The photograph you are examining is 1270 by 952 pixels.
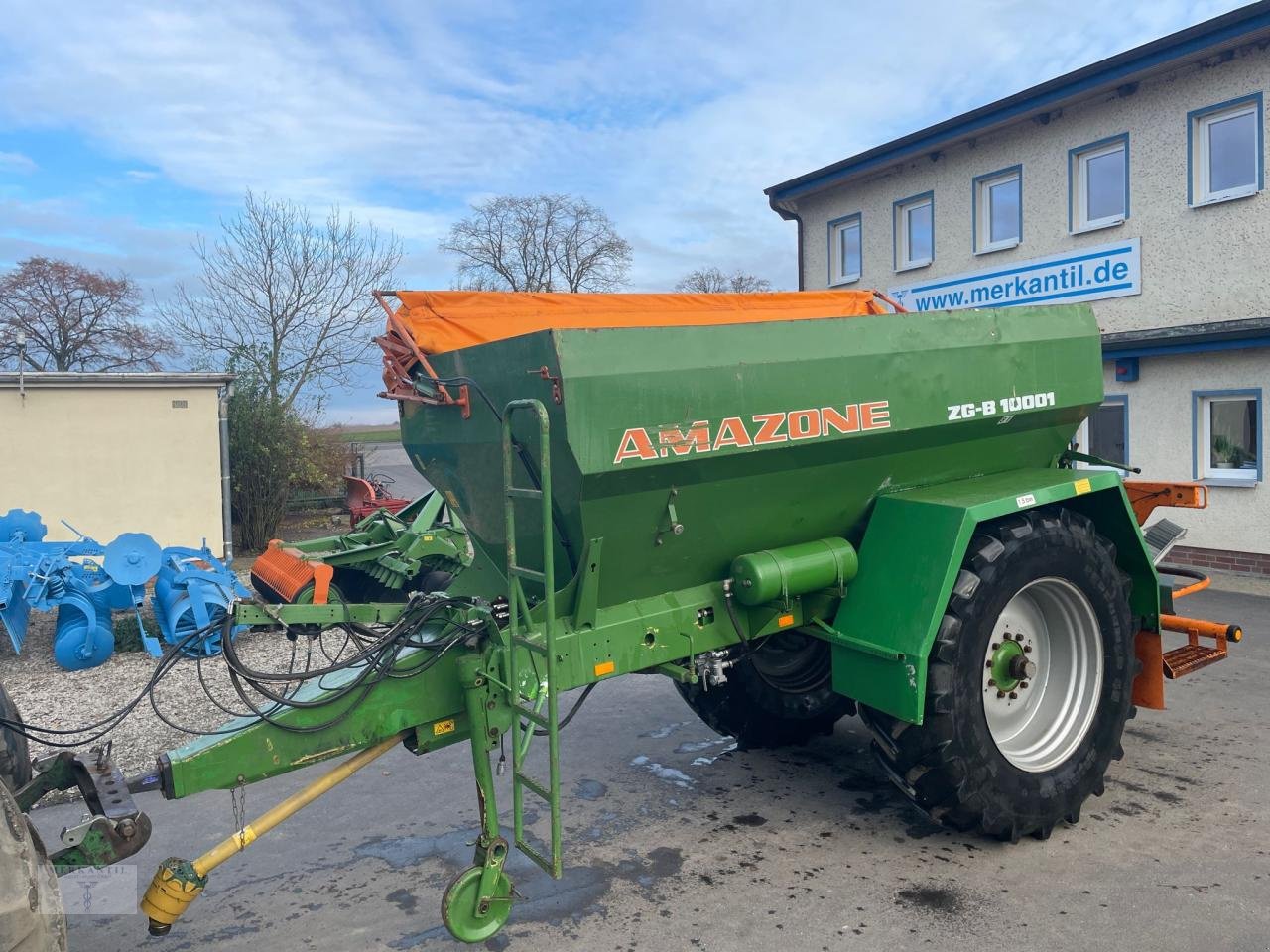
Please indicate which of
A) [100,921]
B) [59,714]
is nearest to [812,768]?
[100,921]

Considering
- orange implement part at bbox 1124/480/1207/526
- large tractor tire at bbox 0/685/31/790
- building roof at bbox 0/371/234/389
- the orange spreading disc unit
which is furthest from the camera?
building roof at bbox 0/371/234/389

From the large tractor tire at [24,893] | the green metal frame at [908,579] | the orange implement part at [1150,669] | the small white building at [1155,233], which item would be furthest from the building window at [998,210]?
the large tractor tire at [24,893]

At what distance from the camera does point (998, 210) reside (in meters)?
12.1

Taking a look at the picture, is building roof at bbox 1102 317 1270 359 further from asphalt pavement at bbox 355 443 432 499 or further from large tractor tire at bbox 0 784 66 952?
large tractor tire at bbox 0 784 66 952

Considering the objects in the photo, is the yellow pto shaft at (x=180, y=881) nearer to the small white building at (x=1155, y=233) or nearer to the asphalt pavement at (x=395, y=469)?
the small white building at (x=1155, y=233)

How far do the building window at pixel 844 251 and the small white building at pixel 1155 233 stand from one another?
161 cm

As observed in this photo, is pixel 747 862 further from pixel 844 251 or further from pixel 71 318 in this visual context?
pixel 71 318

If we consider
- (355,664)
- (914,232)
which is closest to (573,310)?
(355,664)

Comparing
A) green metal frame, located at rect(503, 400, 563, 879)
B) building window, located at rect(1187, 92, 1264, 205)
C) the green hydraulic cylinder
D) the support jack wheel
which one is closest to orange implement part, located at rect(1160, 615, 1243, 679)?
the green hydraulic cylinder

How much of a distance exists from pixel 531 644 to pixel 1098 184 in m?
10.4

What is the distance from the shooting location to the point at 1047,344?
14.0 ft

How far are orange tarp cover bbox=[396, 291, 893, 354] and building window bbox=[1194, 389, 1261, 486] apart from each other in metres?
6.39

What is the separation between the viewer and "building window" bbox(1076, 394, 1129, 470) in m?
10.6

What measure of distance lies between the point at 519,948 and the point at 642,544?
1433 mm
